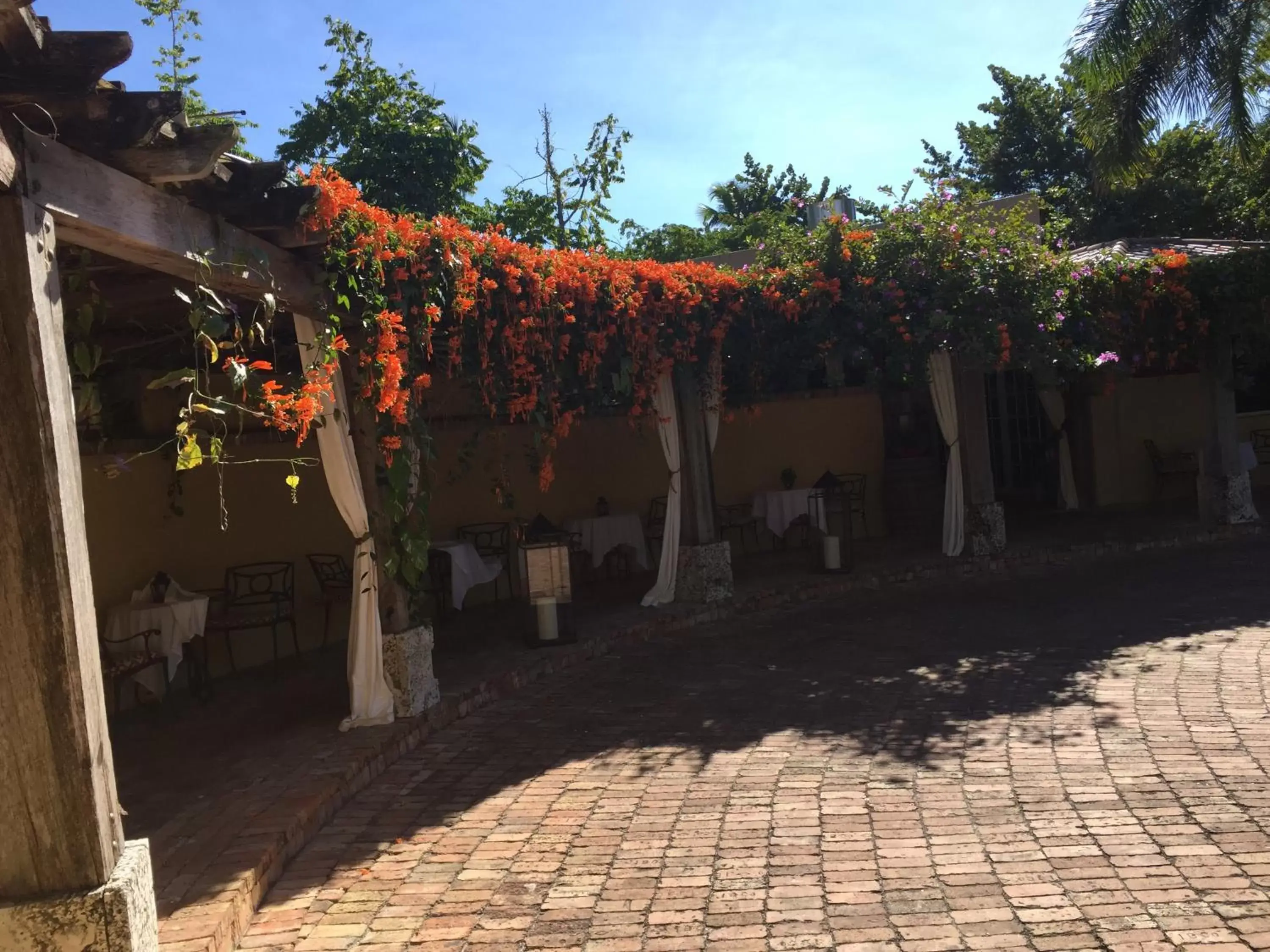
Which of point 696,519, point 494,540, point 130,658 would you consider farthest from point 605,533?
point 130,658

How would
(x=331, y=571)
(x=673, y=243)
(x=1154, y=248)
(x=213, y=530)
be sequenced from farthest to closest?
(x=673, y=243)
(x=1154, y=248)
(x=331, y=571)
(x=213, y=530)

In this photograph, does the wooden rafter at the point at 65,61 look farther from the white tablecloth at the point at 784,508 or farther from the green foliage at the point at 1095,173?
the green foliage at the point at 1095,173

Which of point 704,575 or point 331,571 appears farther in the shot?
point 704,575

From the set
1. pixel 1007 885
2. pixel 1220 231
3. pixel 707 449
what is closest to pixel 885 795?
pixel 1007 885

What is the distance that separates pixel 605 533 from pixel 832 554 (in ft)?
8.66

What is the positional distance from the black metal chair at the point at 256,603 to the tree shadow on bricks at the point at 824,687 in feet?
7.49

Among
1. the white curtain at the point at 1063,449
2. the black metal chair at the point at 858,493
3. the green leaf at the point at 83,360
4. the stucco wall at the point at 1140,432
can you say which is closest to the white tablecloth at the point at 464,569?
the black metal chair at the point at 858,493

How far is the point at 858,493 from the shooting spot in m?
14.7

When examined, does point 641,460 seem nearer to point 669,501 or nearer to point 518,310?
point 669,501

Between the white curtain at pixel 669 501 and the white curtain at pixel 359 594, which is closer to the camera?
the white curtain at pixel 359 594

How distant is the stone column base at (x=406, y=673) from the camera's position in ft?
22.3

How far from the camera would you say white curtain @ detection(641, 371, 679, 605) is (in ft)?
33.8

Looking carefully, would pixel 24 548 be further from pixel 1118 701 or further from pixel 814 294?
pixel 814 294

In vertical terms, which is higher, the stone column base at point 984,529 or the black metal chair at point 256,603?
the black metal chair at point 256,603
